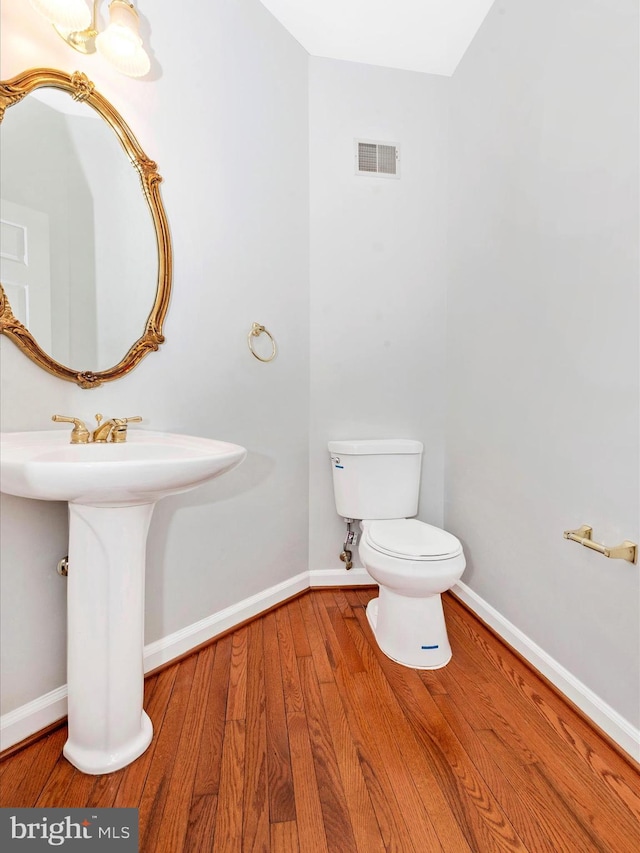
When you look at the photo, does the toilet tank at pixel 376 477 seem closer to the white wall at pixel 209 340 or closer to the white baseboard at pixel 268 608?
the white wall at pixel 209 340

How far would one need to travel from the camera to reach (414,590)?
5.26 feet

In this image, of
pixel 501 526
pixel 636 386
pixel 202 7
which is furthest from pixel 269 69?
pixel 501 526

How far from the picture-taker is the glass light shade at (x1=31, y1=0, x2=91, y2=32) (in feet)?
3.94

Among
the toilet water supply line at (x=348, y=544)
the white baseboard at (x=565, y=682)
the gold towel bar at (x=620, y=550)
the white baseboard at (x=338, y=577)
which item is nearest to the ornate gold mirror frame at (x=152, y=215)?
the toilet water supply line at (x=348, y=544)

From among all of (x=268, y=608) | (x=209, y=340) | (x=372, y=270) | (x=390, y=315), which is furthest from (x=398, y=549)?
(x=372, y=270)

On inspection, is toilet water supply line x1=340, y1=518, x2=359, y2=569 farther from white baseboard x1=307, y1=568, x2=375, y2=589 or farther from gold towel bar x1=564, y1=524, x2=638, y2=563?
gold towel bar x1=564, y1=524, x2=638, y2=563

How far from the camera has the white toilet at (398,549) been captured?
5.27ft

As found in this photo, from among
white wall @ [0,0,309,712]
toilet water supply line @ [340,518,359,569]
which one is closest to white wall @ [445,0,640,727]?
toilet water supply line @ [340,518,359,569]

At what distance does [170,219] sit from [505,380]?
1.38 m

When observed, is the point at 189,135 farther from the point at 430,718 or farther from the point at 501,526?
the point at 430,718

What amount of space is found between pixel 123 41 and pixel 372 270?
49.8 inches

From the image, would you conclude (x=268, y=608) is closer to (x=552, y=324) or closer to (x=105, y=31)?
(x=552, y=324)

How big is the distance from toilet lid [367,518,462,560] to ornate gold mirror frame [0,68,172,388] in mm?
1068

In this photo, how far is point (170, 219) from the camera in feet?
5.32
